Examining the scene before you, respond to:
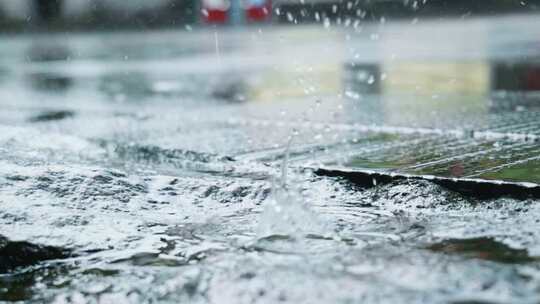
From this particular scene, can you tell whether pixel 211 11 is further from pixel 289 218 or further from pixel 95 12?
pixel 289 218

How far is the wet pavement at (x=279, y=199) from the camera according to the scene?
90.3 inches

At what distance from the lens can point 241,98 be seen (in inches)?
278

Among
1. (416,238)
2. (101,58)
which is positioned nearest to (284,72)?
(101,58)

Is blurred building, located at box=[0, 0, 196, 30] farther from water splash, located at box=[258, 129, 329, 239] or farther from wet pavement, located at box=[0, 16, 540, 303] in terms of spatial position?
water splash, located at box=[258, 129, 329, 239]

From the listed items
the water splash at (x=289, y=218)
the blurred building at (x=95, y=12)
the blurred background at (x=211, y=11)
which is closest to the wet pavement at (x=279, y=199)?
the water splash at (x=289, y=218)

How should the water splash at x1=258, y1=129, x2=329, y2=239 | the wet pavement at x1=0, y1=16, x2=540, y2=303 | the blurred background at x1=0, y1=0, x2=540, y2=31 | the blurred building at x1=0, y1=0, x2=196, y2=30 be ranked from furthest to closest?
the blurred building at x1=0, y1=0, x2=196, y2=30
the blurred background at x1=0, y1=0, x2=540, y2=31
the water splash at x1=258, y1=129, x2=329, y2=239
the wet pavement at x1=0, y1=16, x2=540, y2=303

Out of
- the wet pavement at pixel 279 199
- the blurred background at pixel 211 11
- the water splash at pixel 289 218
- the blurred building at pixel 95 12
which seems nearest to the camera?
the wet pavement at pixel 279 199

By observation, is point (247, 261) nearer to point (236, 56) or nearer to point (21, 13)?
point (236, 56)

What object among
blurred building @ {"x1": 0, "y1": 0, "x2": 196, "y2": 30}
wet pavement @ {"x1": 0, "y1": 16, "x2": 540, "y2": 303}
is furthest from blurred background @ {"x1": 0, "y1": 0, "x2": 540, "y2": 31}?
wet pavement @ {"x1": 0, "y1": 16, "x2": 540, "y2": 303}

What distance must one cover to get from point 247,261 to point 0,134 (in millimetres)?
2623

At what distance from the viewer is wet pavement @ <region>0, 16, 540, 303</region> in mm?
2293

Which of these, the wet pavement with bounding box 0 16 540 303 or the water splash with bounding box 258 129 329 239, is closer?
the wet pavement with bounding box 0 16 540 303

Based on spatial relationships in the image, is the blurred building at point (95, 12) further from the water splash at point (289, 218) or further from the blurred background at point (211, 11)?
the water splash at point (289, 218)

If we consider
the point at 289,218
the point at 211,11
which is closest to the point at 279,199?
the point at 289,218
